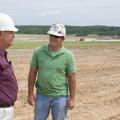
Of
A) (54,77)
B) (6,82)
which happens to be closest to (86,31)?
(54,77)

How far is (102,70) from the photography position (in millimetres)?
17578

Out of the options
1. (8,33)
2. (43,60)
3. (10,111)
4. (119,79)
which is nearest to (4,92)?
(10,111)

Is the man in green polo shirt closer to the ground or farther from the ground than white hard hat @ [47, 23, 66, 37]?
closer to the ground

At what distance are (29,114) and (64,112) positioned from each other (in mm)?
3471

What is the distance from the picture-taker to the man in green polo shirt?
17.2ft

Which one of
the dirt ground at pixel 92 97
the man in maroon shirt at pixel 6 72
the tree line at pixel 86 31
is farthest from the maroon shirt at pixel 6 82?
the tree line at pixel 86 31

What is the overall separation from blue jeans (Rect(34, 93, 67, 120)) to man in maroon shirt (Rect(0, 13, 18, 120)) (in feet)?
3.40

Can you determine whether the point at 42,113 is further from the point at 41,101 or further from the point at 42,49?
the point at 42,49

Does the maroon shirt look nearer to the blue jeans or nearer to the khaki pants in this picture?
the khaki pants

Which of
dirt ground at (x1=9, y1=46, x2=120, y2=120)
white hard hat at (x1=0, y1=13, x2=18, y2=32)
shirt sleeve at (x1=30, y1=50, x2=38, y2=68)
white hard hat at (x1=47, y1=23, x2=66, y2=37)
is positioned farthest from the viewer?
dirt ground at (x1=9, y1=46, x2=120, y2=120)

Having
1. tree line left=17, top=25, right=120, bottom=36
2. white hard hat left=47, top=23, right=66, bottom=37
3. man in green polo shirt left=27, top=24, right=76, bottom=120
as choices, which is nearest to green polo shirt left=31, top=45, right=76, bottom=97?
man in green polo shirt left=27, top=24, right=76, bottom=120

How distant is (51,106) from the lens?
536 centimetres

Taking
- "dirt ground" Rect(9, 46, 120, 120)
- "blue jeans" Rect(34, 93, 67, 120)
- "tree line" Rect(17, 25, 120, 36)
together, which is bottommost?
"tree line" Rect(17, 25, 120, 36)

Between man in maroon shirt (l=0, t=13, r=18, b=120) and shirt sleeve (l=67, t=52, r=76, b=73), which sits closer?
man in maroon shirt (l=0, t=13, r=18, b=120)
